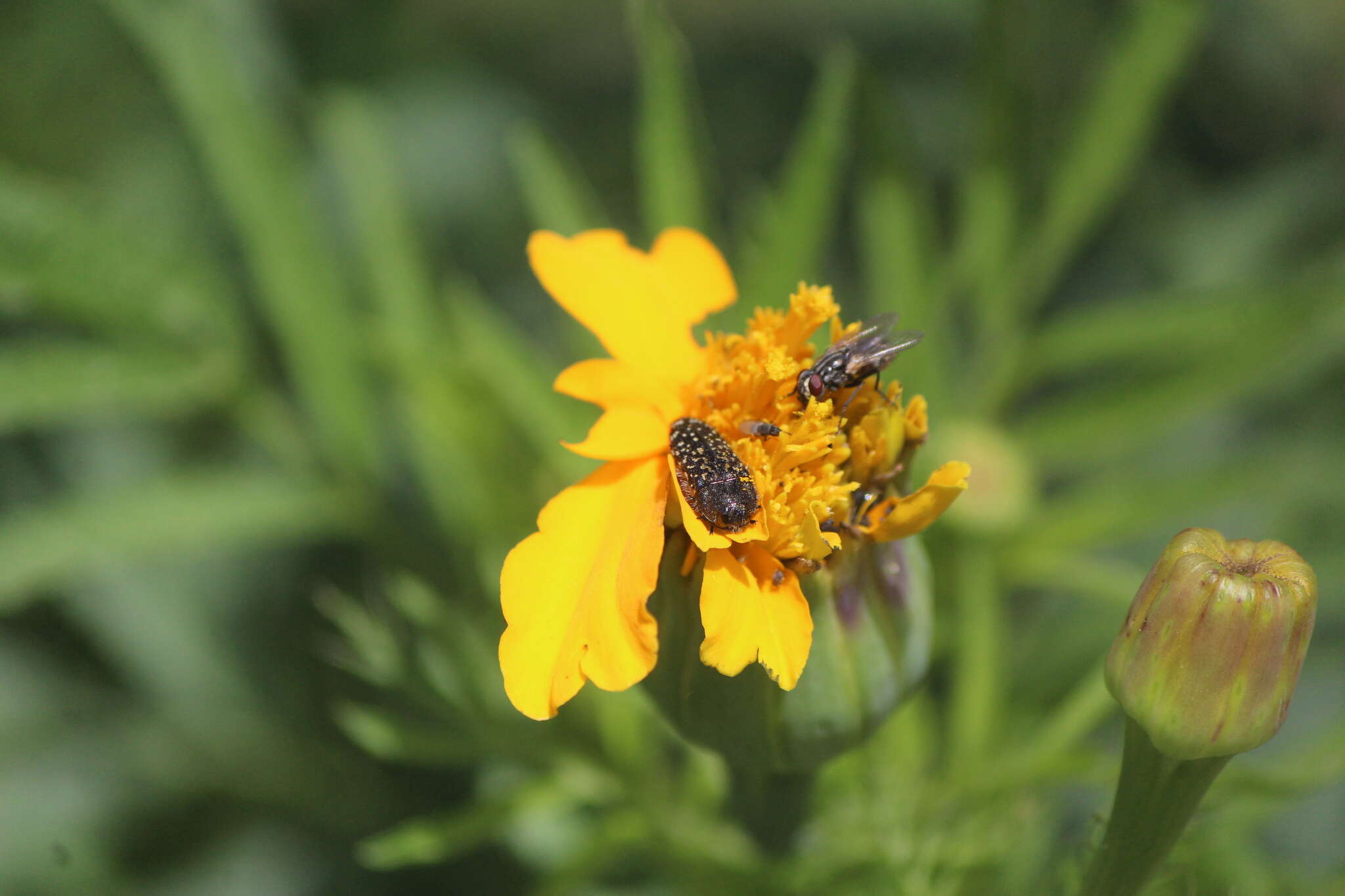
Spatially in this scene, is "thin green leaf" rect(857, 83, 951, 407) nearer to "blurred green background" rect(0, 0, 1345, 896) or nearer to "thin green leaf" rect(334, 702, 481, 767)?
"blurred green background" rect(0, 0, 1345, 896)

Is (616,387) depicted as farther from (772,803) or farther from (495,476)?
(495,476)

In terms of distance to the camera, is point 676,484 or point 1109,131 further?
Answer: point 1109,131

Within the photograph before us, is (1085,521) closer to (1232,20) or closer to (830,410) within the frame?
(830,410)

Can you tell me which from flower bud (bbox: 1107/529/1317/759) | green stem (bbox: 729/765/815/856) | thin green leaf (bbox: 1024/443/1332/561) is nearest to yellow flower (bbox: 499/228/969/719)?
flower bud (bbox: 1107/529/1317/759)

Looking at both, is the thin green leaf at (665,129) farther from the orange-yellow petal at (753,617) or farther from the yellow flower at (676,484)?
the orange-yellow petal at (753,617)

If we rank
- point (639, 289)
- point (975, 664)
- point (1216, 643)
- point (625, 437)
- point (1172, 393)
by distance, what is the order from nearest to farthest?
point (1216, 643) < point (625, 437) < point (639, 289) < point (975, 664) < point (1172, 393)

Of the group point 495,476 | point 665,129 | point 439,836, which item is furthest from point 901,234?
A: point 439,836

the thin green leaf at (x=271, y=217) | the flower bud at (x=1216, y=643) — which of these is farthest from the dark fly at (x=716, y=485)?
the thin green leaf at (x=271, y=217)
